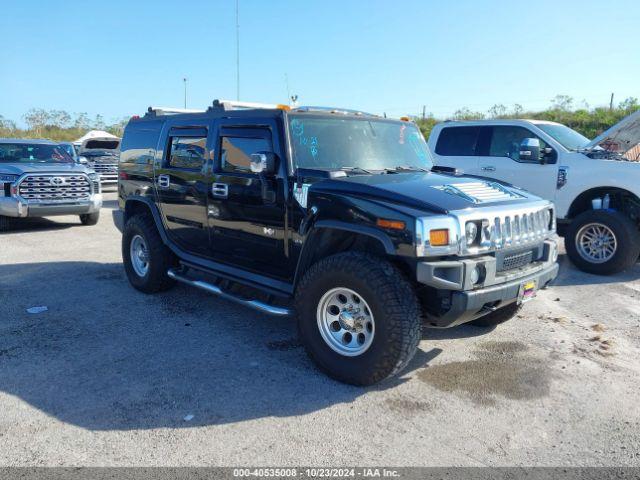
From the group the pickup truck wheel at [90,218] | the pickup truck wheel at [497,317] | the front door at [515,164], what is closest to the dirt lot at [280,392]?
the pickup truck wheel at [497,317]

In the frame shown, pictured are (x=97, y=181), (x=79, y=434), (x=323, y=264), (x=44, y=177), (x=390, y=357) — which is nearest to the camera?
(x=79, y=434)

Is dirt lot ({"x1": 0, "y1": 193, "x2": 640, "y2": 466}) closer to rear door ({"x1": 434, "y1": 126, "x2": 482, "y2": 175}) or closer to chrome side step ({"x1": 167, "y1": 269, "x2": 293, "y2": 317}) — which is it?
chrome side step ({"x1": 167, "y1": 269, "x2": 293, "y2": 317})

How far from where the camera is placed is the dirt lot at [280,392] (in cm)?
325

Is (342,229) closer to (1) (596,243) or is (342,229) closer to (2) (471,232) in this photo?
(2) (471,232)

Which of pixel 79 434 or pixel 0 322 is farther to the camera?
pixel 0 322

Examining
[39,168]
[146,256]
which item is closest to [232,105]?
[146,256]

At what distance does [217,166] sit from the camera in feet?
17.1

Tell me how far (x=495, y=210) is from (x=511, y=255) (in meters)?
0.39

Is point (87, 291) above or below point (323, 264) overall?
below

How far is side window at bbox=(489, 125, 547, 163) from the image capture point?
28.6 ft

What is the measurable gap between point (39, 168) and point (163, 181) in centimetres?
615

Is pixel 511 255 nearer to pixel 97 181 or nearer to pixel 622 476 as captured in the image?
pixel 622 476

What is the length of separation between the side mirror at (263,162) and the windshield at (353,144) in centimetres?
18

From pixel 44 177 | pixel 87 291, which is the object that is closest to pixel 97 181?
pixel 44 177
